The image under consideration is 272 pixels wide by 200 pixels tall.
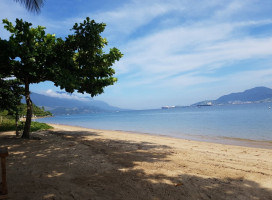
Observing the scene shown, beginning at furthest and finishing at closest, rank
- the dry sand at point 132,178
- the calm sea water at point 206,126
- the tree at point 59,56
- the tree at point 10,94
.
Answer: the calm sea water at point 206,126 < the tree at point 10,94 < the tree at point 59,56 < the dry sand at point 132,178

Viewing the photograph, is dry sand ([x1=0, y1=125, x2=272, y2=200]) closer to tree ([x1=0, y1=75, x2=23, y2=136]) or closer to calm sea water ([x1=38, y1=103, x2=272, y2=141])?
tree ([x1=0, y1=75, x2=23, y2=136])

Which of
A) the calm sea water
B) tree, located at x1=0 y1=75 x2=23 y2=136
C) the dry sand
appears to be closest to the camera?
the dry sand

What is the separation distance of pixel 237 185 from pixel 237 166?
80.8 inches

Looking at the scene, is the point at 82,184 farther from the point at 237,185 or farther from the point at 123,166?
the point at 237,185

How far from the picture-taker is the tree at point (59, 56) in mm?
9188

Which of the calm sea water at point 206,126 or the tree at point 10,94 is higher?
the tree at point 10,94

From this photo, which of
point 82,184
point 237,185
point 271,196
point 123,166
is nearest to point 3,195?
point 82,184

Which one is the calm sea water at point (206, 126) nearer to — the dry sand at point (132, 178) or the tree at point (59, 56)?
the tree at point (59, 56)

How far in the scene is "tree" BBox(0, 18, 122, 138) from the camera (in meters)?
9.19

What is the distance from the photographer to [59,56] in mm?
10766

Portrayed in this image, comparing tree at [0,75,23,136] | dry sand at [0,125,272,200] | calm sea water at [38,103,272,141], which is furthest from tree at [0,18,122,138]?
calm sea water at [38,103,272,141]

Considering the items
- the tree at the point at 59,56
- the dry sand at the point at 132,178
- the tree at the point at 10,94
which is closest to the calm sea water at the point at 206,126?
the tree at the point at 59,56

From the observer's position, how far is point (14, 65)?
9844 mm

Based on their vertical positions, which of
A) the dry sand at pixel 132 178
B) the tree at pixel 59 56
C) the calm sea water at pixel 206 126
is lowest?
the calm sea water at pixel 206 126
